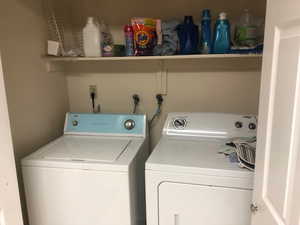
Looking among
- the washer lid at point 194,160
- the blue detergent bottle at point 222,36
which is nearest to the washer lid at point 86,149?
the washer lid at point 194,160

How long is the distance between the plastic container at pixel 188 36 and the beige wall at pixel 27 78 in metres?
1.09

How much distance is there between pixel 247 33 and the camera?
1.84m

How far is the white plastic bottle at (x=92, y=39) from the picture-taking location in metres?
2.04

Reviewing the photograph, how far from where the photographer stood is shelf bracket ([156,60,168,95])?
226 cm

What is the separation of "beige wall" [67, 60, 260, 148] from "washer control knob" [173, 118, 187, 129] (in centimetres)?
28

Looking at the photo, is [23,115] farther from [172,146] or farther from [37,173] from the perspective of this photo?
[172,146]

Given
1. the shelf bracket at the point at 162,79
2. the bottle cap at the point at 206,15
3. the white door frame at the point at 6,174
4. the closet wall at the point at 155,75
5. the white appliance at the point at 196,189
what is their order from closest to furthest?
the white door frame at the point at 6,174 < the white appliance at the point at 196,189 < the bottle cap at the point at 206,15 < the closet wall at the point at 155,75 < the shelf bracket at the point at 162,79

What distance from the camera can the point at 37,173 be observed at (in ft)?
5.64

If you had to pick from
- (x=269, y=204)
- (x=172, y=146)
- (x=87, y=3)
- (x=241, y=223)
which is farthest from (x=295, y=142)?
(x=87, y=3)

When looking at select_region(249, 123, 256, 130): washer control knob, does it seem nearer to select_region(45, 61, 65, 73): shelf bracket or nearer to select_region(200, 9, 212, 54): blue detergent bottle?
select_region(200, 9, 212, 54): blue detergent bottle

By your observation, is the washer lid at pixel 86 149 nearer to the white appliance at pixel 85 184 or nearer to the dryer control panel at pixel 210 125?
the white appliance at pixel 85 184

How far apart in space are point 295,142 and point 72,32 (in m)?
2.06

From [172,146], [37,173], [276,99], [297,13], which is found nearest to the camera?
[297,13]

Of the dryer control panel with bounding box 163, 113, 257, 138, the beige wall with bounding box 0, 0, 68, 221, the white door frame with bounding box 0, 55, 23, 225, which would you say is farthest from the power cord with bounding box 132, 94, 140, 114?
the white door frame with bounding box 0, 55, 23, 225
